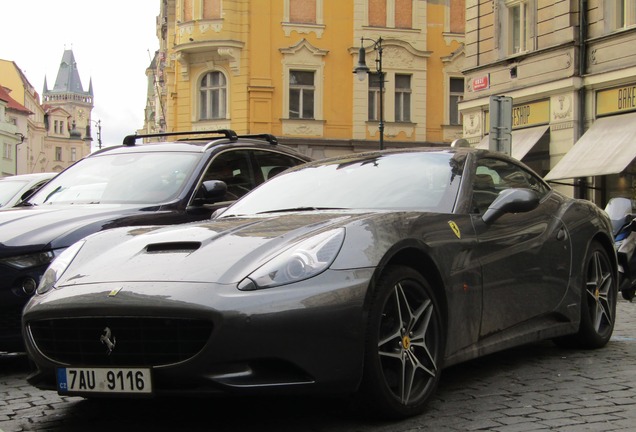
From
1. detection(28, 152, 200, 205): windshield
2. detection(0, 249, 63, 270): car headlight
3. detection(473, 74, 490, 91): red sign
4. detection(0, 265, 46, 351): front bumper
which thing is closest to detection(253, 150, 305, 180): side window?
detection(28, 152, 200, 205): windshield

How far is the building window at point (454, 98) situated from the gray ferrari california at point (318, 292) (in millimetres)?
33322

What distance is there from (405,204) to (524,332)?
1094mm

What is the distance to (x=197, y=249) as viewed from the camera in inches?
172

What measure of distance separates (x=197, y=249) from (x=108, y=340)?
642 mm

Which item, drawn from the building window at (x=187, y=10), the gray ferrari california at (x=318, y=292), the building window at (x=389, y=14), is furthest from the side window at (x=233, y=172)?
the building window at (x=389, y=14)

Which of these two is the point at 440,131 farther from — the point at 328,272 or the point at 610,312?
the point at 328,272

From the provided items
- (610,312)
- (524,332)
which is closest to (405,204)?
(524,332)

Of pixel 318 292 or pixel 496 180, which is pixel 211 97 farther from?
pixel 318 292

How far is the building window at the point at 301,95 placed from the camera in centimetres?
3694

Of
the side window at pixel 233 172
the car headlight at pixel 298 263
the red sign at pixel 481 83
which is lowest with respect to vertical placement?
the car headlight at pixel 298 263

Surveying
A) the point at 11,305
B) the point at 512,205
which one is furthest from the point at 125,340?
the point at 512,205

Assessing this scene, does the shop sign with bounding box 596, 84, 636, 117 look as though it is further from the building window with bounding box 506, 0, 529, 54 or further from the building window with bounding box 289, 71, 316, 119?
the building window with bounding box 289, 71, 316, 119

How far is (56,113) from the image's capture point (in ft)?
627

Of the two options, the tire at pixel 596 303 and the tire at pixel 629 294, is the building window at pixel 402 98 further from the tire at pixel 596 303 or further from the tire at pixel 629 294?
the tire at pixel 596 303
